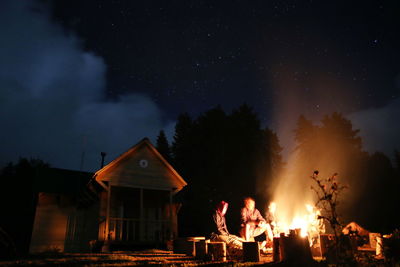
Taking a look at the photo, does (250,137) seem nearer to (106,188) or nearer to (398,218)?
(398,218)

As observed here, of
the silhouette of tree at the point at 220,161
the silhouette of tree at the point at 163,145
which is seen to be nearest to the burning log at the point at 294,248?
the silhouette of tree at the point at 220,161

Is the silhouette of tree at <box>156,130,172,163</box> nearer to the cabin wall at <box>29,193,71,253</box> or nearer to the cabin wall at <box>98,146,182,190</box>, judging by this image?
the cabin wall at <box>29,193,71,253</box>

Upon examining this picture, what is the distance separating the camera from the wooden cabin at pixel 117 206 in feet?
53.7

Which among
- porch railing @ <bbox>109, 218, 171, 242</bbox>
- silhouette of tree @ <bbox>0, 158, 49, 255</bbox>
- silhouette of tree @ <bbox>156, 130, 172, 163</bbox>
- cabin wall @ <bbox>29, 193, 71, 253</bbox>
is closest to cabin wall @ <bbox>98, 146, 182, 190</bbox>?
porch railing @ <bbox>109, 218, 171, 242</bbox>

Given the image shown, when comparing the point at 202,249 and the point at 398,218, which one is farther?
the point at 398,218

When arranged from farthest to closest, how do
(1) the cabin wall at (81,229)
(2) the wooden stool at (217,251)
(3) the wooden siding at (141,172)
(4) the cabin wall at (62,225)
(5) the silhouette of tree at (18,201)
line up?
(5) the silhouette of tree at (18,201), (1) the cabin wall at (81,229), (4) the cabin wall at (62,225), (3) the wooden siding at (141,172), (2) the wooden stool at (217,251)

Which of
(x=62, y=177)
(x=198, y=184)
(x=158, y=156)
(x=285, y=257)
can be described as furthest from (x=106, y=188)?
(x=198, y=184)

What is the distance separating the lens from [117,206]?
62.1 feet

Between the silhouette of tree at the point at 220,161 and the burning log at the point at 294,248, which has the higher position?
the silhouette of tree at the point at 220,161

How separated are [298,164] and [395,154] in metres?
13.3

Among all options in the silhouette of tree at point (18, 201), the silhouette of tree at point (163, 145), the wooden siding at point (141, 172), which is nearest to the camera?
the wooden siding at point (141, 172)

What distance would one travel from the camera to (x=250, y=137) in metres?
36.8

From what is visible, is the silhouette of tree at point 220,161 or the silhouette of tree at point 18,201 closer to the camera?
the silhouette of tree at point 18,201

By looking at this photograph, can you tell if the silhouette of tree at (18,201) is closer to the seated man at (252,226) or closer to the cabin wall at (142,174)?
the cabin wall at (142,174)
